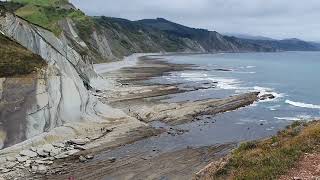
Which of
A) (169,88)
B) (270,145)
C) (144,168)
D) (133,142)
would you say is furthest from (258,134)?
(169,88)

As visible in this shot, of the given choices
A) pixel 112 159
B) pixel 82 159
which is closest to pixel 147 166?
pixel 112 159

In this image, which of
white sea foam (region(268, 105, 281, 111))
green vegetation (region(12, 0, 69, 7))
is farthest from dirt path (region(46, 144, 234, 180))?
green vegetation (region(12, 0, 69, 7))

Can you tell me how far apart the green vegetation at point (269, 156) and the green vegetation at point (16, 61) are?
25.8 metres

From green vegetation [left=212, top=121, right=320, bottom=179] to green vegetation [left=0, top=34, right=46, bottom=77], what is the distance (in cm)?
2583

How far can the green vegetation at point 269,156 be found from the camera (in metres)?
23.2

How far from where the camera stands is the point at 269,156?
25047 mm

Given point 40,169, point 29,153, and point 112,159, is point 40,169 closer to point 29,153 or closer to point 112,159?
point 29,153

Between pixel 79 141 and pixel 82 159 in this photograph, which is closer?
pixel 82 159

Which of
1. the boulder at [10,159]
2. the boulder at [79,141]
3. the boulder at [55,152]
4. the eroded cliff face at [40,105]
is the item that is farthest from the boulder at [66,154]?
the eroded cliff face at [40,105]

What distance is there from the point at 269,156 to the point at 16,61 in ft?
103

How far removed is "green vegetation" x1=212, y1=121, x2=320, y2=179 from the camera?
23156 millimetres

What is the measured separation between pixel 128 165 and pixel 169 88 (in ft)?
167

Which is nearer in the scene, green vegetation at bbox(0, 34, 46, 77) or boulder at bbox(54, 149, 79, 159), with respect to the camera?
boulder at bbox(54, 149, 79, 159)

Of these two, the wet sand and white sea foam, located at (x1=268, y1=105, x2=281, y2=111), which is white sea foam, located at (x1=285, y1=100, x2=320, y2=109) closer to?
white sea foam, located at (x1=268, y1=105, x2=281, y2=111)
